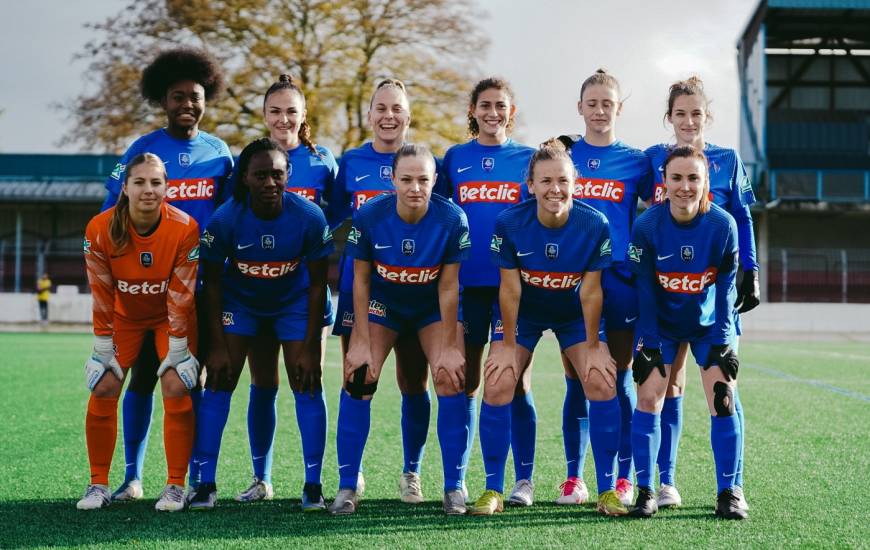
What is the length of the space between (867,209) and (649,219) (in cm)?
2514

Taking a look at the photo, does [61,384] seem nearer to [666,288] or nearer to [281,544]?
[281,544]

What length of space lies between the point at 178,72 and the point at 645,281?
2.60 meters

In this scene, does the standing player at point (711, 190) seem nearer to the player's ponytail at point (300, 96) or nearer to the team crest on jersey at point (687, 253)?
the team crest on jersey at point (687, 253)

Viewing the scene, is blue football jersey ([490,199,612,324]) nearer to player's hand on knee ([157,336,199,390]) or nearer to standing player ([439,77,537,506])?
standing player ([439,77,537,506])

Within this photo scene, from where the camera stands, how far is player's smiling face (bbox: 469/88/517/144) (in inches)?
172

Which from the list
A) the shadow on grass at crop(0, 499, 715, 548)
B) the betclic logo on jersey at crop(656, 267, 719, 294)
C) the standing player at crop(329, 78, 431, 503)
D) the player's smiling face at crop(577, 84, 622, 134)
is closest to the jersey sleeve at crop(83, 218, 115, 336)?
the shadow on grass at crop(0, 499, 715, 548)

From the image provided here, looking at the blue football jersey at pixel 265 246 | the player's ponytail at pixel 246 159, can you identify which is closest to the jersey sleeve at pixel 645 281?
the blue football jersey at pixel 265 246

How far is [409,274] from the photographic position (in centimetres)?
405

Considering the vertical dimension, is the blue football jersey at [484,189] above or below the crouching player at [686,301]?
above

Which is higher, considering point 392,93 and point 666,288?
point 392,93

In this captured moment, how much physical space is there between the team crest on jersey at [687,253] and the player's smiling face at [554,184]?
0.57m

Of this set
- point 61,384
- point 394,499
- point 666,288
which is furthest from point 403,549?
point 61,384

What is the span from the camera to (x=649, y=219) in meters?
4.04

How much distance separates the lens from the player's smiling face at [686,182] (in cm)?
393
